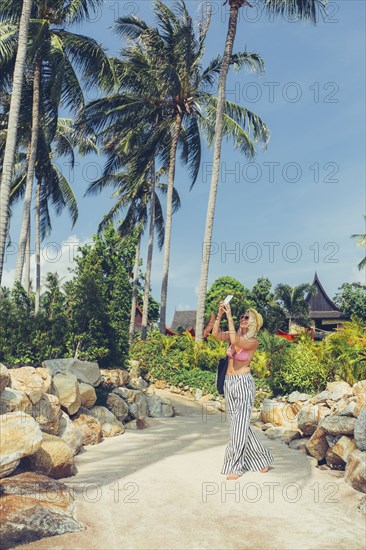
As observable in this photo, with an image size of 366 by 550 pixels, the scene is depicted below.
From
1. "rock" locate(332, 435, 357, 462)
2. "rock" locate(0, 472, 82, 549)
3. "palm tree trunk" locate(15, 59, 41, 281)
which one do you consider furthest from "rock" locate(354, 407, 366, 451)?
"palm tree trunk" locate(15, 59, 41, 281)

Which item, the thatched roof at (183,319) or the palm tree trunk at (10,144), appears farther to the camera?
the thatched roof at (183,319)

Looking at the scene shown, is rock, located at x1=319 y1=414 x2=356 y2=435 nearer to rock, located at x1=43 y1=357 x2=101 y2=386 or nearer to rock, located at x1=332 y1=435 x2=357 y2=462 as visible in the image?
rock, located at x1=332 y1=435 x2=357 y2=462

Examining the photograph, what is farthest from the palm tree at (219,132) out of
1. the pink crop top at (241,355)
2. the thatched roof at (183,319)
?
the thatched roof at (183,319)

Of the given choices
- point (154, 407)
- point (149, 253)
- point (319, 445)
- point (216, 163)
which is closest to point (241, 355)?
point (319, 445)

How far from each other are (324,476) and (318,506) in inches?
52.8

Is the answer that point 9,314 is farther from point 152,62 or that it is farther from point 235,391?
point 152,62

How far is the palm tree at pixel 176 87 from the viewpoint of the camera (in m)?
21.9

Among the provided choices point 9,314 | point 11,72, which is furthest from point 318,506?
point 11,72

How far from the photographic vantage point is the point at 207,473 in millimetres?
7316

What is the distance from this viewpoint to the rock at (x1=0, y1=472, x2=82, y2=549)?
5074mm

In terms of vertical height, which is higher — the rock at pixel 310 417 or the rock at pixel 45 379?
the rock at pixel 45 379

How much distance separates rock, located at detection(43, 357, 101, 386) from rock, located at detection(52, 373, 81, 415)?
893 millimetres

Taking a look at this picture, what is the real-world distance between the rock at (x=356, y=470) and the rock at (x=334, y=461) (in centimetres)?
63

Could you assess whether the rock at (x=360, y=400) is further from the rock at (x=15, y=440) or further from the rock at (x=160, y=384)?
the rock at (x=160, y=384)
